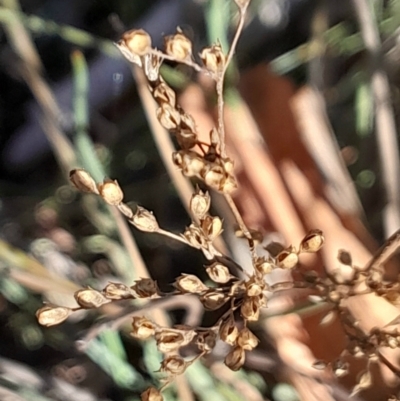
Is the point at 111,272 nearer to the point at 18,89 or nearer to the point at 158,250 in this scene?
the point at 158,250

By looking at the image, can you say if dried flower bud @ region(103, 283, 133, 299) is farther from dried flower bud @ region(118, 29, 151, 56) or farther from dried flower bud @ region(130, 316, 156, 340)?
dried flower bud @ region(118, 29, 151, 56)

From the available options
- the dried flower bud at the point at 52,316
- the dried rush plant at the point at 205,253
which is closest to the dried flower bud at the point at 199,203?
the dried rush plant at the point at 205,253

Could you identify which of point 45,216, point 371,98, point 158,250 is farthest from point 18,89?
point 371,98

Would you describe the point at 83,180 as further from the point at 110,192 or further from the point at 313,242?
the point at 313,242

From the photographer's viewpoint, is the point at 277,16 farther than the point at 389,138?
Yes

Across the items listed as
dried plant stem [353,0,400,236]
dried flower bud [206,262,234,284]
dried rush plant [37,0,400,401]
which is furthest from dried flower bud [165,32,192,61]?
dried plant stem [353,0,400,236]

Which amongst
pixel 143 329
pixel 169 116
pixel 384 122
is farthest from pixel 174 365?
pixel 384 122
